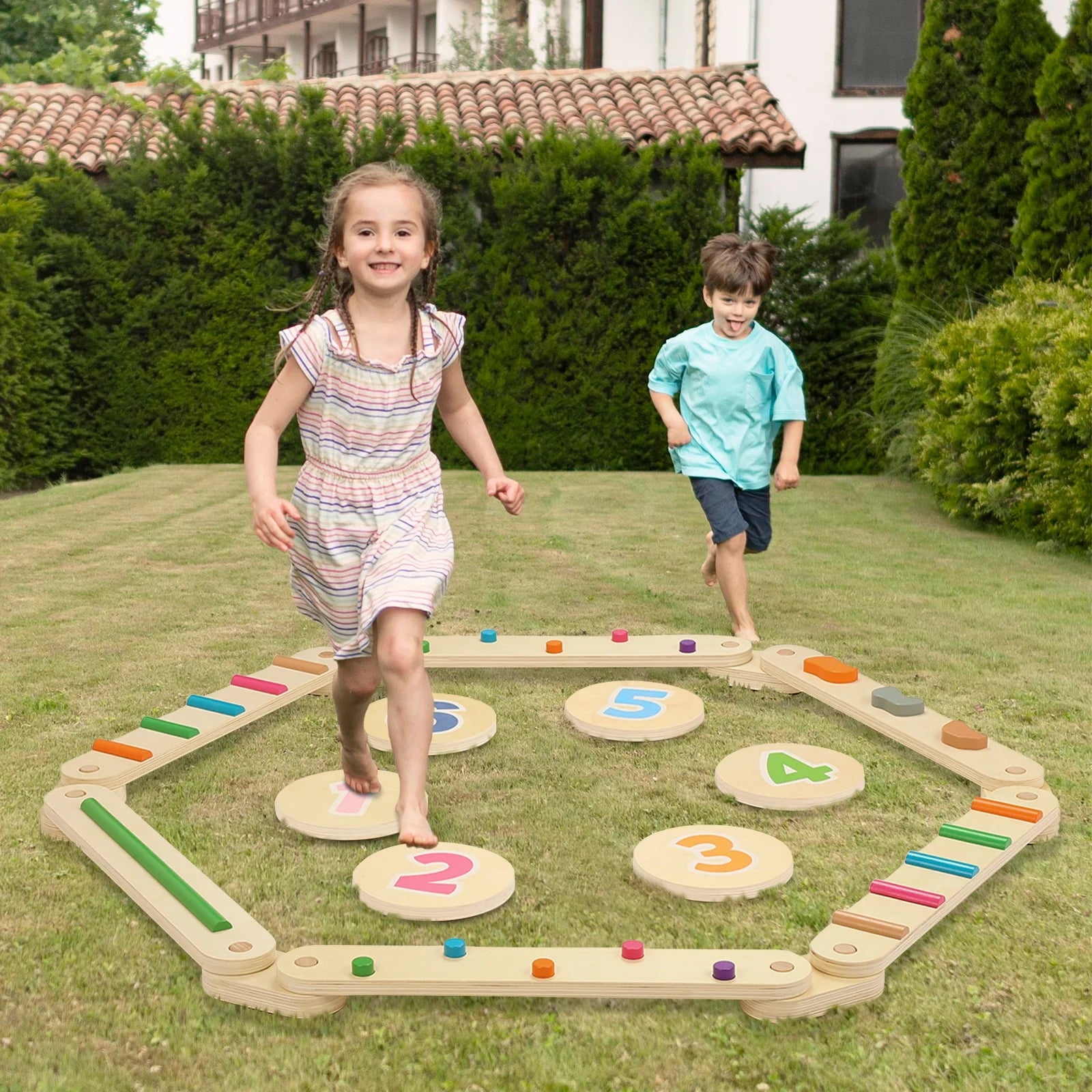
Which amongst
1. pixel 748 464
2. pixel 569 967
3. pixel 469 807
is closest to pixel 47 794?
pixel 469 807

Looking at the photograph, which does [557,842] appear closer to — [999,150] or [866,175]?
[999,150]

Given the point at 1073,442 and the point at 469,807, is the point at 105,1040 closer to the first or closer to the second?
the point at 469,807

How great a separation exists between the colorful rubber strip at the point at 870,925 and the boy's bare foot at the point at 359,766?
1.34m

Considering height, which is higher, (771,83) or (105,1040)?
(771,83)

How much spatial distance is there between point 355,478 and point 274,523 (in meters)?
0.34

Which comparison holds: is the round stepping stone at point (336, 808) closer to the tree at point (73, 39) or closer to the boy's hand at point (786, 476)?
the boy's hand at point (786, 476)

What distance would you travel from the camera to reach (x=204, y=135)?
13.7 m

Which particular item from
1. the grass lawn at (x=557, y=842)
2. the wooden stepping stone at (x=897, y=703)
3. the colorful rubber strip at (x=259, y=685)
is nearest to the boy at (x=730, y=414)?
the grass lawn at (x=557, y=842)

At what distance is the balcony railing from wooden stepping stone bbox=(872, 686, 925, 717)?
37.5 m

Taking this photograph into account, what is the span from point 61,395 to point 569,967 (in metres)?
12.4

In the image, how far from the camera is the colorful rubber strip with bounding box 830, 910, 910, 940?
A: 2.58m

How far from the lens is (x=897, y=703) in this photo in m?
4.00

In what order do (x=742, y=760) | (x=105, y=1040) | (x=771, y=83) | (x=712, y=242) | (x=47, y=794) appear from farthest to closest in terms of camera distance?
(x=771, y=83), (x=712, y=242), (x=742, y=760), (x=47, y=794), (x=105, y=1040)

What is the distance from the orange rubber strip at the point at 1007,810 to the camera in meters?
3.21
